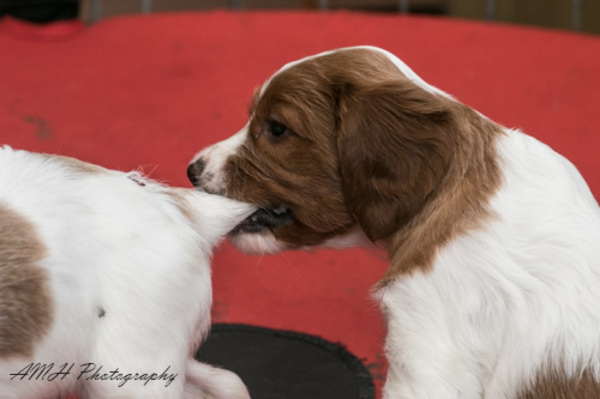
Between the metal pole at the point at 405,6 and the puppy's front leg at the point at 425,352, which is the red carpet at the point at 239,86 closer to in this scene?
the puppy's front leg at the point at 425,352

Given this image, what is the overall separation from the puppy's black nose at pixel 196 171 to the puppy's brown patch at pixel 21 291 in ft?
2.48

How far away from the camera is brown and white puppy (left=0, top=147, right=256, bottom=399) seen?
1843 millimetres

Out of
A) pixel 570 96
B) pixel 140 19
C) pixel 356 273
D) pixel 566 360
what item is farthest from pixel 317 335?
pixel 140 19

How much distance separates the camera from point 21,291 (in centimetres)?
183

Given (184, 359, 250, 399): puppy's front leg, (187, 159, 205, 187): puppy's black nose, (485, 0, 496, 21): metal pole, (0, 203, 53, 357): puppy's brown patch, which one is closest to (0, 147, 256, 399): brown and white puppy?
(0, 203, 53, 357): puppy's brown patch

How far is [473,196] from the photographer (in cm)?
228

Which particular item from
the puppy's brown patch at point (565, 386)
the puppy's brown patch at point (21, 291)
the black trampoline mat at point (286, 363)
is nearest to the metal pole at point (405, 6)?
the black trampoline mat at point (286, 363)

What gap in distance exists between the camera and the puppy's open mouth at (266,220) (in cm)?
256

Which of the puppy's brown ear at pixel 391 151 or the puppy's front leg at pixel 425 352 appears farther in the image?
the puppy's brown ear at pixel 391 151

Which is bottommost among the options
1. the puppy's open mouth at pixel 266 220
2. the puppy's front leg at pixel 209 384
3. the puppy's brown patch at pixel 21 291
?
the puppy's front leg at pixel 209 384

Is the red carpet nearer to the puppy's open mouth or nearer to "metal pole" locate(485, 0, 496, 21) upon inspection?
the puppy's open mouth

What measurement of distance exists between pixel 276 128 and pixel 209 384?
0.75m

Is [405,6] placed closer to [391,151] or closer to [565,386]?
[391,151]

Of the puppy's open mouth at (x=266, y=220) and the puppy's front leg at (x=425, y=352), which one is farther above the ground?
the puppy's open mouth at (x=266, y=220)
